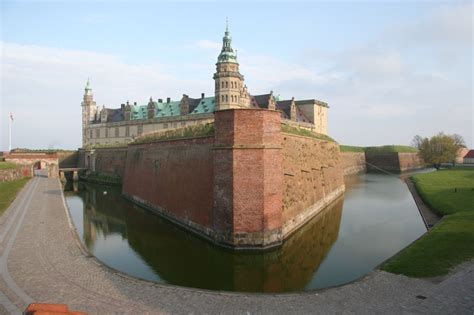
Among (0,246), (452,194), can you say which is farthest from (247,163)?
(452,194)

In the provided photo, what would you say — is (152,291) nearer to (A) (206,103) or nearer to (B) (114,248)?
(B) (114,248)

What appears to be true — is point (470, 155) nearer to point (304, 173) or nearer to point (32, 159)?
point (304, 173)

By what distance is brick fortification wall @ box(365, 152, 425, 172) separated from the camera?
6748 centimetres

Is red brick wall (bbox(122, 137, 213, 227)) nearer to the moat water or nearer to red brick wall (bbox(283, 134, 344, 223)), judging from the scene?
the moat water

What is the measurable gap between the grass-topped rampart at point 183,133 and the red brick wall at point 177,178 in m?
0.29

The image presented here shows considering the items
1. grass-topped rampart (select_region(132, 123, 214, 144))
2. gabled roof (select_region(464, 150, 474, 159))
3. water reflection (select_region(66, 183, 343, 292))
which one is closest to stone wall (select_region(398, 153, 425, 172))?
gabled roof (select_region(464, 150, 474, 159))

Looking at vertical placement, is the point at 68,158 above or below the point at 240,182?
above

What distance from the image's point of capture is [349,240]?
17.1 meters

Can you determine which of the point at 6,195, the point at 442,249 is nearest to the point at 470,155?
the point at 442,249

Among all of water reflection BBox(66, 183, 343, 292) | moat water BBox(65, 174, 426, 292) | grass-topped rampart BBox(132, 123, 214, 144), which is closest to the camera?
water reflection BBox(66, 183, 343, 292)

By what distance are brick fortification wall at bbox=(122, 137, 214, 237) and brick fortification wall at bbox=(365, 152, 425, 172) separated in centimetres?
4990

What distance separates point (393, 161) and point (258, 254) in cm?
6137

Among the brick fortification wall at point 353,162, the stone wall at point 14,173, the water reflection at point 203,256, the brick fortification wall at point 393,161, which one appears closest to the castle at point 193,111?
the brick fortification wall at point 353,162

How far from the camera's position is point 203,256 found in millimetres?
14008
